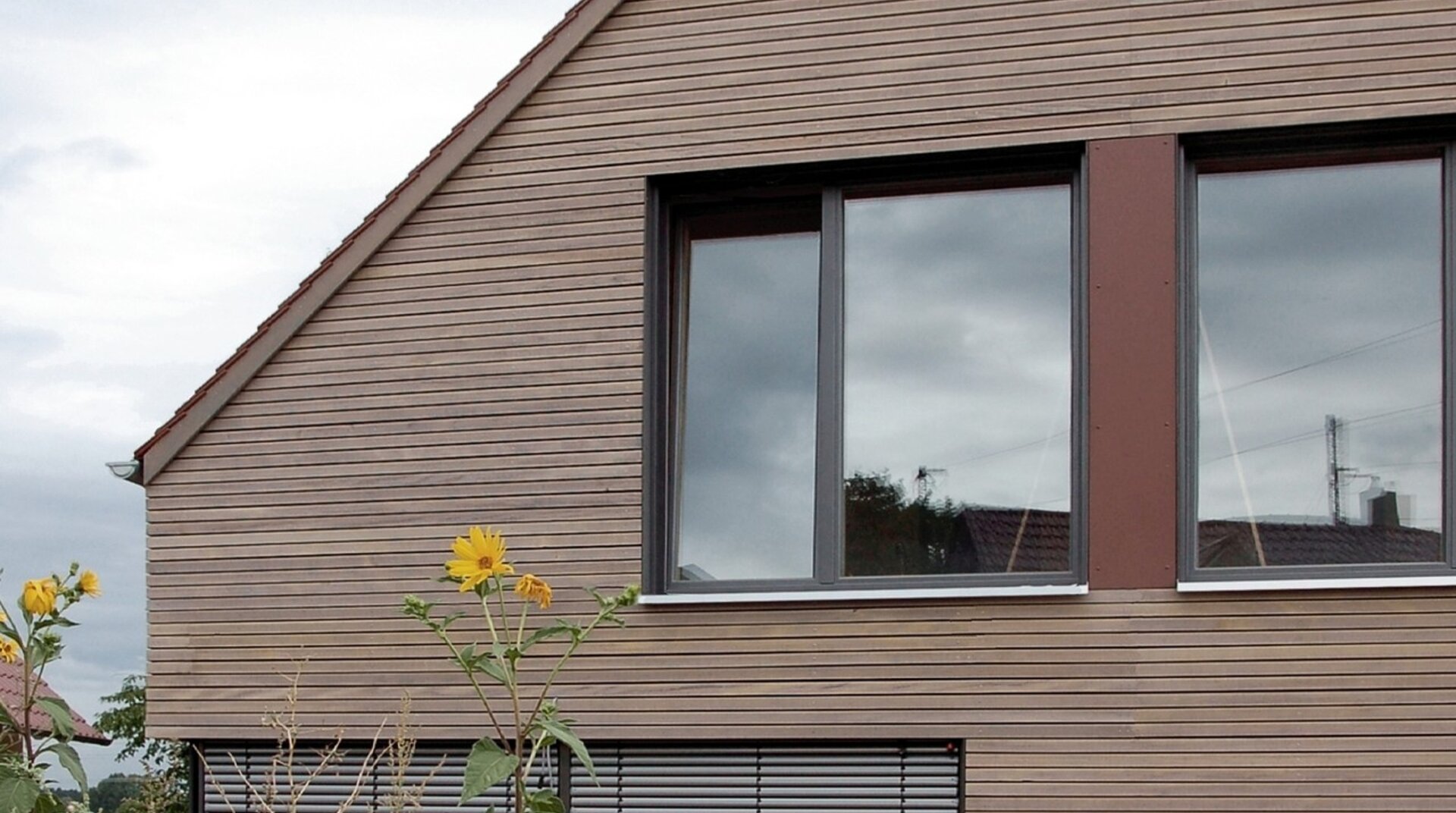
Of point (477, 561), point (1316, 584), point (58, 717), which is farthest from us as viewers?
point (1316, 584)

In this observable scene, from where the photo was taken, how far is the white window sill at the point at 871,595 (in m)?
6.95

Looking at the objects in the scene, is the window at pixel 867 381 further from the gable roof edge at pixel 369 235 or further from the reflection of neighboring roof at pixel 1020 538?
the gable roof edge at pixel 369 235

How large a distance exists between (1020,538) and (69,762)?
3.67 metres

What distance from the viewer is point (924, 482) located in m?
7.32

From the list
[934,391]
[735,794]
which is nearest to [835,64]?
[934,391]

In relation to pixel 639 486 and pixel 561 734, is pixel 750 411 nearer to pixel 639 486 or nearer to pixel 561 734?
pixel 639 486

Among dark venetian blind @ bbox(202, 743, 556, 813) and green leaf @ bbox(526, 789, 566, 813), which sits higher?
A: green leaf @ bbox(526, 789, 566, 813)

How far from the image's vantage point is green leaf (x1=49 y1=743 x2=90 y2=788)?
194 inches

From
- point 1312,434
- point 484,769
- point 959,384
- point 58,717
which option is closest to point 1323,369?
point 1312,434

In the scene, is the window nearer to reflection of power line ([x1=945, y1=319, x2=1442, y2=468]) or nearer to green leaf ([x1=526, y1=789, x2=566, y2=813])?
reflection of power line ([x1=945, y1=319, x2=1442, y2=468])

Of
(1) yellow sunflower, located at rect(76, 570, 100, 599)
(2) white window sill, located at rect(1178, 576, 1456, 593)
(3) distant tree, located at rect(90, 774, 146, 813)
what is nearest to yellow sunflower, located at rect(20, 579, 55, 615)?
(1) yellow sunflower, located at rect(76, 570, 100, 599)

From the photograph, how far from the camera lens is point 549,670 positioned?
→ 744cm

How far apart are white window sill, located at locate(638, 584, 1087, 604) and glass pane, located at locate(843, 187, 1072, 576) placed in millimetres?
161

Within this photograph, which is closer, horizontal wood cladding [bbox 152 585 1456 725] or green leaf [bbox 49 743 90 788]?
green leaf [bbox 49 743 90 788]
